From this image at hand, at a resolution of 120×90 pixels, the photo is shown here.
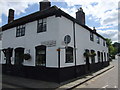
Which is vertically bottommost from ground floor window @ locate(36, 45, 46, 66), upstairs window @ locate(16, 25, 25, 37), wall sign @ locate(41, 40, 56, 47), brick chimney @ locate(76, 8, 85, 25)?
ground floor window @ locate(36, 45, 46, 66)

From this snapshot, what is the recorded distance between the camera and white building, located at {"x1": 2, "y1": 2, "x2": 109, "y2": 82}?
9.12 metres

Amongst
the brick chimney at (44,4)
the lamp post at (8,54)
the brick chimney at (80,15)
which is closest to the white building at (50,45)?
the brick chimney at (44,4)

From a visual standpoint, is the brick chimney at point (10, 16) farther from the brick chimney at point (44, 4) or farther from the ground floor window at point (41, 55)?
the ground floor window at point (41, 55)

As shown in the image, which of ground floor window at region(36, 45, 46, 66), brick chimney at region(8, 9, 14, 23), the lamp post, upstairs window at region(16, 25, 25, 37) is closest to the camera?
ground floor window at region(36, 45, 46, 66)

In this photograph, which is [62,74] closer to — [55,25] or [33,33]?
[55,25]

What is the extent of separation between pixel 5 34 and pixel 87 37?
36.3 feet

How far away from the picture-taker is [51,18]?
966 cm

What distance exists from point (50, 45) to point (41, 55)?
59.4 inches

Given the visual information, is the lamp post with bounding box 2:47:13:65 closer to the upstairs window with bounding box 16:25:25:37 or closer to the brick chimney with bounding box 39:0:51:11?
the upstairs window with bounding box 16:25:25:37

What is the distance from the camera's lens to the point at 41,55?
10133 millimetres

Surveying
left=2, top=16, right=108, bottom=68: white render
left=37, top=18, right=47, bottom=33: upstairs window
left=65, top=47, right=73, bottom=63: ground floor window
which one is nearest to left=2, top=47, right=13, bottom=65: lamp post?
left=2, top=16, right=108, bottom=68: white render

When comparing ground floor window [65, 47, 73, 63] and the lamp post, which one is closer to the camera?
ground floor window [65, 47, 73, 63]

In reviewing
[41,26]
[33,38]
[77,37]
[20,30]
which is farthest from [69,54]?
[20,30]

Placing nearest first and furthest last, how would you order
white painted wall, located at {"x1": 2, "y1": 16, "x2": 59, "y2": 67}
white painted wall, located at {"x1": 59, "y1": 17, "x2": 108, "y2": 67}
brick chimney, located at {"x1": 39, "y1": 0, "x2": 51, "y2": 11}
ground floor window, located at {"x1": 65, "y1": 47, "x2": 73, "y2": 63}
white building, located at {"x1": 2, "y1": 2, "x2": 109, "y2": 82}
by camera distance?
white building, located at {"x1": 2, "y1": 2, "x2": 109, "y2": 82} < white painted wall, located at {"x1": 2, "y1": 16, "x2": 59, "y2": 67} < white painted wall, located at {"x1": 59, "y1": 17, "x2": 108, "y2": 67} < ground floor window, located at {"x1": 65, "y1": 47, "x2": 73, "y2": 63} < brick chimney, located at {"x1": 39, "y1": 0, "x2": 51, "y2": 11}
